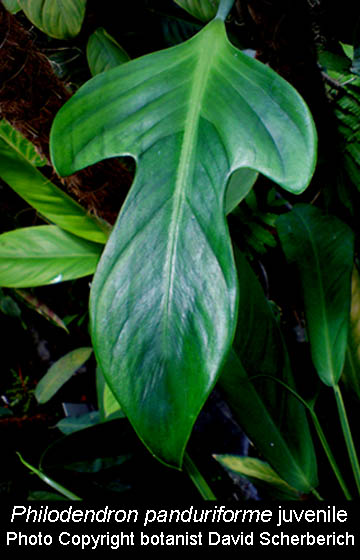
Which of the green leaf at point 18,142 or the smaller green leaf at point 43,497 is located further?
the smaller green leaf at point 43,497

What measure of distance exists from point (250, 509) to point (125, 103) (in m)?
0.75

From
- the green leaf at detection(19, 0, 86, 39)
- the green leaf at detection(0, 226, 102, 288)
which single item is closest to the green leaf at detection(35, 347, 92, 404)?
the green leaf at detection(0, 226, 102, 288)

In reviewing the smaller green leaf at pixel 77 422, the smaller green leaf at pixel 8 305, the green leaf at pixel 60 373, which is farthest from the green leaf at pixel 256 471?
the smaller green leaf at pixel 8 305

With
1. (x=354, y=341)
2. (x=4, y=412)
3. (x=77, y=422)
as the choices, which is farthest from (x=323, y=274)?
(x=4, y=412)

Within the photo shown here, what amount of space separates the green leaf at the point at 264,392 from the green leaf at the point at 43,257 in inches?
13.9

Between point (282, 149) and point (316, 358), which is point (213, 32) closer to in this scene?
point (282, 149)

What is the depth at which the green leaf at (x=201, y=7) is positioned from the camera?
709 millimetres

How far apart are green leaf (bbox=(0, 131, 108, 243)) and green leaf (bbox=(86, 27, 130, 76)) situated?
9.3 inches

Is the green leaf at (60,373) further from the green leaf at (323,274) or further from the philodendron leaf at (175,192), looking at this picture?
the philodendron leaf at (175,192)

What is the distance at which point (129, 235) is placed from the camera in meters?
0.43

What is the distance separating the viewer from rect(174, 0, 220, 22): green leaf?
2.33 ft

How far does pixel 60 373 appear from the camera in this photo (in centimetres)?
132

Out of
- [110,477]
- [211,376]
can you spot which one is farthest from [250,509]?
[211,376]

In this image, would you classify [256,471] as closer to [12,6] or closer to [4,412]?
[4,412]
